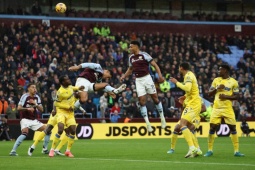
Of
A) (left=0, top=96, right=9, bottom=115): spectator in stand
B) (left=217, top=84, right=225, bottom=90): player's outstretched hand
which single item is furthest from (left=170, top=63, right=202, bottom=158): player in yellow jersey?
(left=0, top=96, right=9, bottom=115): spectator in stand

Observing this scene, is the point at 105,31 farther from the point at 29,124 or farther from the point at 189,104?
the point at 189,104

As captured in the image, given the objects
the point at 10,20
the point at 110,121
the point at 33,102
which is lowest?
the point at 110,121

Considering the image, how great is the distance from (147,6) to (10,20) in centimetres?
1254

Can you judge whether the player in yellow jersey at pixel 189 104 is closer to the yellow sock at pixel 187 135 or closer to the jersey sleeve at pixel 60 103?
the yellow sock at pixel 187 135

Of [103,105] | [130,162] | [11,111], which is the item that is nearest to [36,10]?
[103,105]

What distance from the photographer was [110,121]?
3753cm

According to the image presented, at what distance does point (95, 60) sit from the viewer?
4153 centimetres

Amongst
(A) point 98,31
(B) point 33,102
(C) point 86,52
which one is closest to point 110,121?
(C) point 86,52

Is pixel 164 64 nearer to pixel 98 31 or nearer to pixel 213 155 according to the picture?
pixel 98 31

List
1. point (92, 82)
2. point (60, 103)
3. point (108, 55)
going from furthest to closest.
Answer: point (108, 55)
point (92, 82)
point (60, 103)

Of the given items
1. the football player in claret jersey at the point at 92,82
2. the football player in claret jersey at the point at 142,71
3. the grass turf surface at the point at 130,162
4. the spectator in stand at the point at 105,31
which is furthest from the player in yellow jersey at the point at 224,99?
the spectator in stand at the point at 105,31

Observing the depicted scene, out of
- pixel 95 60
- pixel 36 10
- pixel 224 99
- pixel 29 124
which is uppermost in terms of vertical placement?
pixel 36 10

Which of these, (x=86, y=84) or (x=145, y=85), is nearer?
(x=86, y=84)

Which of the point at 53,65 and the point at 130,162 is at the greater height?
the point at 53,65
